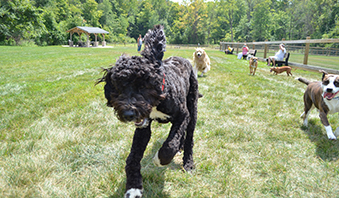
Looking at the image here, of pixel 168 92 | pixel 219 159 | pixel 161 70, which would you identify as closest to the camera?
pixel 161 70

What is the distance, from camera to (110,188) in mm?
2369

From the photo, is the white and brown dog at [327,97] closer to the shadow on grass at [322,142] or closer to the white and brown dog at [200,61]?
the shadow on grass at [322,142]

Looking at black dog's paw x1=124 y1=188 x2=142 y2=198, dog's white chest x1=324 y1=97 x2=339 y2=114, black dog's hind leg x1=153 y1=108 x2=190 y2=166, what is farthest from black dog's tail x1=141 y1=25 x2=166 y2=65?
dog's white chest x1=324 y1=97 x2=339 y2=114

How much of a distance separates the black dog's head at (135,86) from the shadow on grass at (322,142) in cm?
329

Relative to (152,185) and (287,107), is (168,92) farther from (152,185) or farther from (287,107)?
(287,107)

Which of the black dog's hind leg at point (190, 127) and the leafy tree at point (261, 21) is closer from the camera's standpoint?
the black dog's hind leg at point (190, 127)

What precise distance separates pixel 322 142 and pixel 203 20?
76903 millimetres

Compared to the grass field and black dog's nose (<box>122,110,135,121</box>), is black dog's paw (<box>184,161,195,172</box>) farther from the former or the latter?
the grass field

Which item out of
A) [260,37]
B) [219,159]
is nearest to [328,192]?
[219,159]

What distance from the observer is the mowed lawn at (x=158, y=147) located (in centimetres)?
244

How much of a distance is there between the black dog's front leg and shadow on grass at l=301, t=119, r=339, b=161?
3136 millimetres

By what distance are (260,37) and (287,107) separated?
73683 mm

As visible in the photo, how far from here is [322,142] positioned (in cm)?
380

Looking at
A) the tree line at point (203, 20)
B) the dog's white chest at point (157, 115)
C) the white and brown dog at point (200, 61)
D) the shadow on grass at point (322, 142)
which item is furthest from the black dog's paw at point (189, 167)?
the tree line at point (203, 20)
